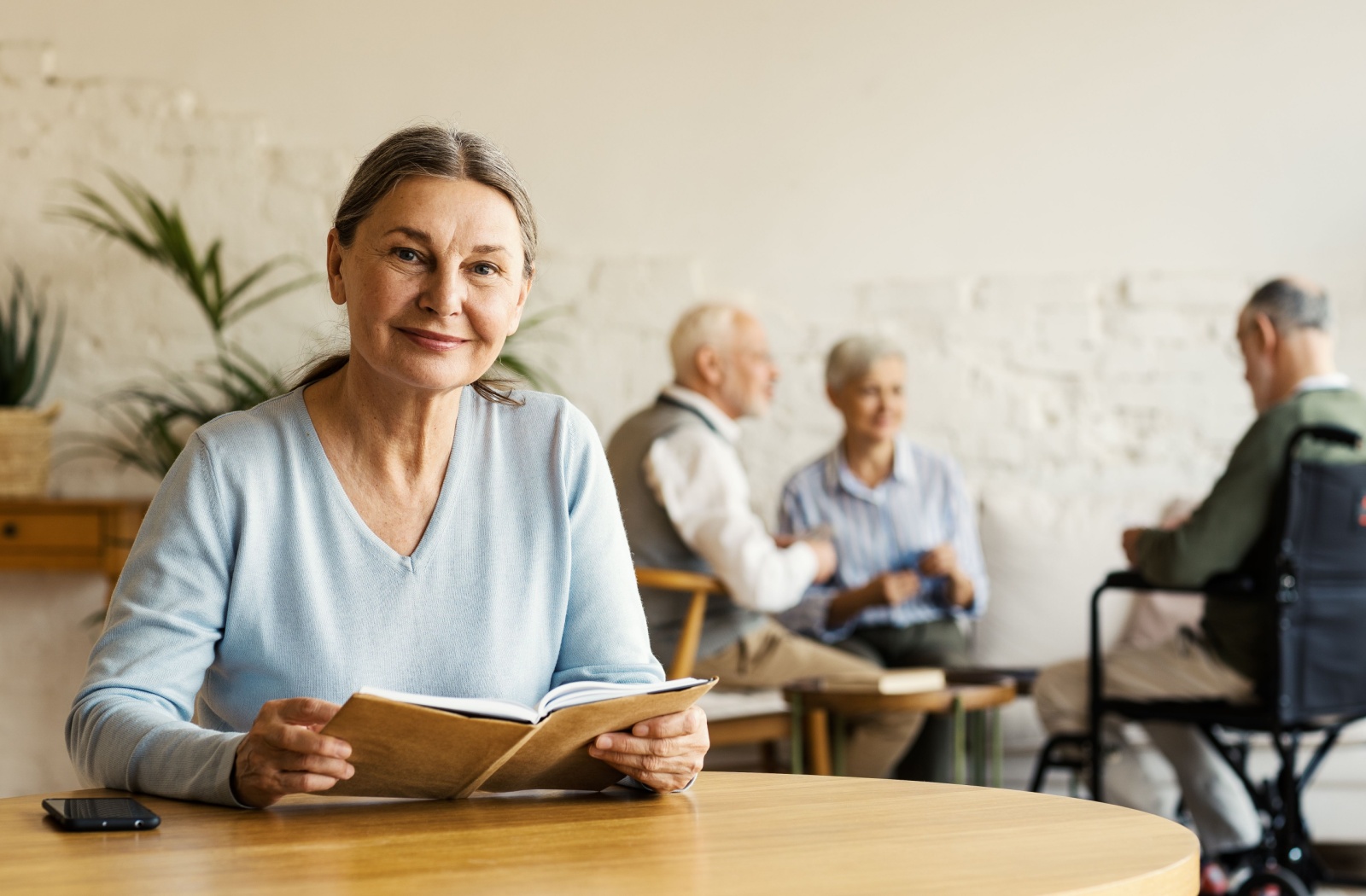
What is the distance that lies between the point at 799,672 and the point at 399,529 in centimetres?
216

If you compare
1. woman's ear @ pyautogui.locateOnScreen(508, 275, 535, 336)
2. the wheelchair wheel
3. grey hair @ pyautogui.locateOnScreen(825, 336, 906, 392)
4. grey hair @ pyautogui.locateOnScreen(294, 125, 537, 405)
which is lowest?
the wheelchair wheel

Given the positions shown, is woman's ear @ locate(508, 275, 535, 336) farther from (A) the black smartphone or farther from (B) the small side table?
(B) the small side table

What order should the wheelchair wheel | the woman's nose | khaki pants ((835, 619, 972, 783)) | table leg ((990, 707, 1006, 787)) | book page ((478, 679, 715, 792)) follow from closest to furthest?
book page ((478, 679, 715, 792)), the woman's nose, the wheelchair wheel, table leg ((990, 707, 1006, 787)), khaki pants ((835, 619, 972, 783))

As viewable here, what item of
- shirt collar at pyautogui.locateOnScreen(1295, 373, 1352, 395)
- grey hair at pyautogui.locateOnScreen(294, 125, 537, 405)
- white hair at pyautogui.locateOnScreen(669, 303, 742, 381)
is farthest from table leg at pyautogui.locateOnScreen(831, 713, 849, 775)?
grey hair at pyautogui.locateOnScreen(294, 125, 537, 405)

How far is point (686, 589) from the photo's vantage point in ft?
9.87

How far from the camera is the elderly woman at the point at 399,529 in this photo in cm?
123

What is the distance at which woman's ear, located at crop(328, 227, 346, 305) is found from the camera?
4.68 ft

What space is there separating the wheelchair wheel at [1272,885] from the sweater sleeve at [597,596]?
1.96 meters

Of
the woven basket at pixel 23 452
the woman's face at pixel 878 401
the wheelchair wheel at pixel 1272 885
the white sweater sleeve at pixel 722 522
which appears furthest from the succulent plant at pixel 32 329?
the wheelchair wheel at pixel 1272 885

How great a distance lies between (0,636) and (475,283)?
3466 millimetres

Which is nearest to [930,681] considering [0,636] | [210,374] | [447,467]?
[447,467]

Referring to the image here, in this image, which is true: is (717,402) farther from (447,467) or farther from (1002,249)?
(447,467)

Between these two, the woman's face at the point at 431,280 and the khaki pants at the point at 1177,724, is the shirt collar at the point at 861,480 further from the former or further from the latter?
the woman's face at the point at 431,280

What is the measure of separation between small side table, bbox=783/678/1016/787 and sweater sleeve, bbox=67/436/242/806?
172 cm
